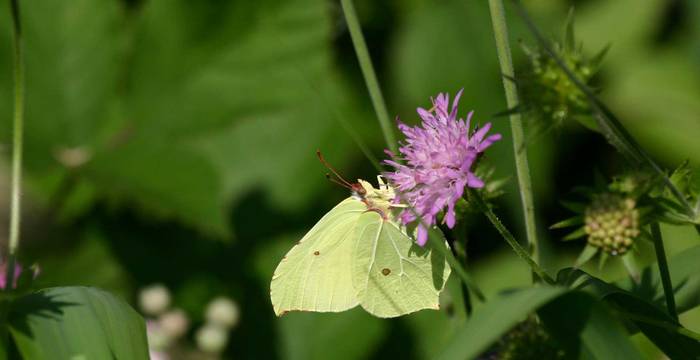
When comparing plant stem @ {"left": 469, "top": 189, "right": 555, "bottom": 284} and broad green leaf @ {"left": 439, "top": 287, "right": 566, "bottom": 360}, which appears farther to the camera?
plant stem @ {"left": 469, "top": 189, "right": 555, "bottom": 284}

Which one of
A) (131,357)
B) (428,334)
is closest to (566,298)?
(131,357)

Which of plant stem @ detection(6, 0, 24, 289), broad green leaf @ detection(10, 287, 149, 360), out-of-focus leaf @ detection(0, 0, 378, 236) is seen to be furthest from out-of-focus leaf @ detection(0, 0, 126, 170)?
broad green leaf @ detection(10, 287, 149, 360)

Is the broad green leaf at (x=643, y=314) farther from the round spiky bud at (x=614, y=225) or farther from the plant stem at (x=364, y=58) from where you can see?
the plant stem at (x=364, y=58)

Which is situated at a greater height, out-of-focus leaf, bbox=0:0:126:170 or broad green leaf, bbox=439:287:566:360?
out-of-focus leaf, bbox=0:0:126:170

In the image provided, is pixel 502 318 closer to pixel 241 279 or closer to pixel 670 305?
pixel 670 305

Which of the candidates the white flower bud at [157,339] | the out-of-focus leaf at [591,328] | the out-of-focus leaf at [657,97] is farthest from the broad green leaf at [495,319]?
the out-of-focus leaf at [657,97]

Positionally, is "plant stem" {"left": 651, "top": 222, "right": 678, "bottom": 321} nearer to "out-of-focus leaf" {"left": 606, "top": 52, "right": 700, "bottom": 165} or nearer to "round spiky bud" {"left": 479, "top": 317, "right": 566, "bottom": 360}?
"round spiky bud" {"left": 479, "top": 317, "right": 566, "bottom": 360}
